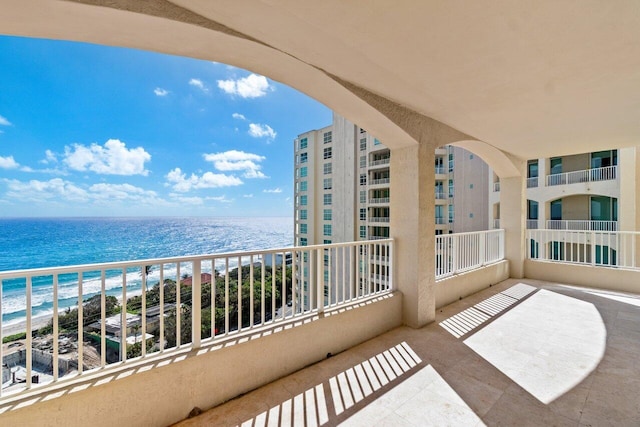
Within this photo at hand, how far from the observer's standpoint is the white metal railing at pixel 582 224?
39.9ft

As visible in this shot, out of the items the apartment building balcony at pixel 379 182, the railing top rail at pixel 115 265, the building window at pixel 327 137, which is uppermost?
the building window at pixel 327 137

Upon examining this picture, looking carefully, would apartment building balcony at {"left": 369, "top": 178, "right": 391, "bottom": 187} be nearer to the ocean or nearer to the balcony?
the balcony

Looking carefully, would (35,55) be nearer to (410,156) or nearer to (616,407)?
(410,156)

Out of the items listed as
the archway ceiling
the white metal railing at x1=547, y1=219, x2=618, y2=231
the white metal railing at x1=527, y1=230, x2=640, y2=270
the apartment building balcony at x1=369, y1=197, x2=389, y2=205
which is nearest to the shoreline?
the archway ceiling

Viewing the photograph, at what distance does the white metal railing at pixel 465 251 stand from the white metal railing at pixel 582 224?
1101 centimetres

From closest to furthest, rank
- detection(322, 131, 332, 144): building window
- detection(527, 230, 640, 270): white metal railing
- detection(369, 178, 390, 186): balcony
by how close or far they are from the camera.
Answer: detection(527, 230, 640, 270): white metal railing < detection(369, 178, 390, 186): balcony < detection(322, 131, 332, 144): building window

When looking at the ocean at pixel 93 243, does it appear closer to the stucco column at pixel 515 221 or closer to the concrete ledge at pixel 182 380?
the concrete ledge at pixel 182 380

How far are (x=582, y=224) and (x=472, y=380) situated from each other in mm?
16094

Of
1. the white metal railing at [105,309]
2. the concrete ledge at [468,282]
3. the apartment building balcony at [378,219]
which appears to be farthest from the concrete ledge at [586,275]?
the apartment building balcony at [378,219]

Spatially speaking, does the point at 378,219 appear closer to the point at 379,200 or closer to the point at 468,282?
the point at 379,200

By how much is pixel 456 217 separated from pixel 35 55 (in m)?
28.3

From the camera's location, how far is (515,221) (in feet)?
19.1

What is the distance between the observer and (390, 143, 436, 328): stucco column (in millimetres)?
3324

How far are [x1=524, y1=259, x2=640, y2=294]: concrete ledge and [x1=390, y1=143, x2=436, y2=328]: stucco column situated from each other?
3.78 meters
